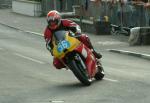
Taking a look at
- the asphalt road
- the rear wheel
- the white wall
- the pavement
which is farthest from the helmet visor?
the white wall

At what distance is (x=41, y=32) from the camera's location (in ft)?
101

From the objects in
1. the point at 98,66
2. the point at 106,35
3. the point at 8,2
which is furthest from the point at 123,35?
the point at 8,2

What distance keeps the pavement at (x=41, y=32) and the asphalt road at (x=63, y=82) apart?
31.1 inches

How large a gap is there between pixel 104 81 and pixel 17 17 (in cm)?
2987

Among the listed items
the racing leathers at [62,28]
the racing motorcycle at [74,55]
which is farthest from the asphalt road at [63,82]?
the racing leathers at [62,28]

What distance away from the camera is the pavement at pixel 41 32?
A: 2097 cm

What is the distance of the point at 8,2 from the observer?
54.0 meters

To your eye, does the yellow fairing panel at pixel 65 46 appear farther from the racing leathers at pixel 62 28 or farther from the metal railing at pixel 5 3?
the metal railing at pixel 5 3

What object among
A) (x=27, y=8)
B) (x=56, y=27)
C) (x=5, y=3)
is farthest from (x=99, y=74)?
(x=5, y=3)

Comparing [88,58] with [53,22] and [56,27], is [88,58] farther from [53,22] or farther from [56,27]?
[53,22]

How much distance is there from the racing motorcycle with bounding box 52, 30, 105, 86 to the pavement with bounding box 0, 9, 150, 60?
6614 mm

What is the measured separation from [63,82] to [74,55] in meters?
1.08

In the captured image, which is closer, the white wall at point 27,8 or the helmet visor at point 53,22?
the helmet visor at point 53,22

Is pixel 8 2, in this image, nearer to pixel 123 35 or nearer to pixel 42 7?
pixel 42 7
